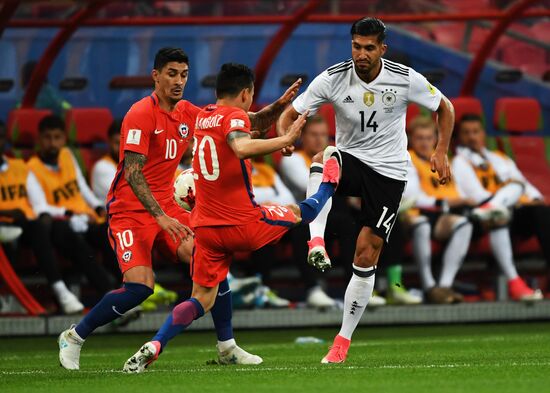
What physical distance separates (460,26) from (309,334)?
166 inches

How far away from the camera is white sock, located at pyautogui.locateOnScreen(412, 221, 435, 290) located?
13234 mm

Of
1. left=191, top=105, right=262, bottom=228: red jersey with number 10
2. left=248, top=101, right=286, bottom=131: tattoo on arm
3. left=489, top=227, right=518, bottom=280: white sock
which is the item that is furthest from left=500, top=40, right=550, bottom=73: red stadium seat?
left=191, top=105, right=262, bottom=228: red jersey with number 10

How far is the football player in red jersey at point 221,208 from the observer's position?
8258 millimetres

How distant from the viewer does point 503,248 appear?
1343 cm

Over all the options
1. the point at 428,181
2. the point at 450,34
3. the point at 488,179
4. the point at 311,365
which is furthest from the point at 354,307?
the point at 450,34

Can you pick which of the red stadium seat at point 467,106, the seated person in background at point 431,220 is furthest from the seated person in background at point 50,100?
the red stadium seat at point 467,106

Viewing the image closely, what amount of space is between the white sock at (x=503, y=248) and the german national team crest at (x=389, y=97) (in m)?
4.78

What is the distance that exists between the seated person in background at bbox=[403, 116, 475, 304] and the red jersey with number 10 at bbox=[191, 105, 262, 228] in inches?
197

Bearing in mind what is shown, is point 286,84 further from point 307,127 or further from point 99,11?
point 99,11

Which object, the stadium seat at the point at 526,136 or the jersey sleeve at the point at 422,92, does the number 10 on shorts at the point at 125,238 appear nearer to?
the jersey sleeve at the point at 422,92

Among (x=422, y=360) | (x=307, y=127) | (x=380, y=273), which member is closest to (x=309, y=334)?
(x=380, y=273)

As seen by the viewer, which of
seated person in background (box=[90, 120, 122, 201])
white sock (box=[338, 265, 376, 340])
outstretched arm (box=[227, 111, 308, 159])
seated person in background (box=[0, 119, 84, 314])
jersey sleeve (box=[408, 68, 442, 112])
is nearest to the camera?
outstretched arm (box=[227, 111, 308, 159])

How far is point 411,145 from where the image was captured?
1377cm

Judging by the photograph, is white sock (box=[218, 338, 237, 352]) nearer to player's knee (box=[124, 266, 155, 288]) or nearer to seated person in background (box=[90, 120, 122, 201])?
player's knee (box=[124, 266, 155, 288])
